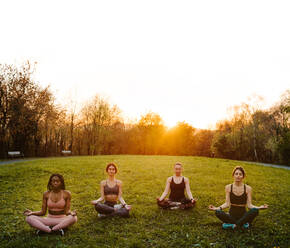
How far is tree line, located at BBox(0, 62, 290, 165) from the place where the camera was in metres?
33.3

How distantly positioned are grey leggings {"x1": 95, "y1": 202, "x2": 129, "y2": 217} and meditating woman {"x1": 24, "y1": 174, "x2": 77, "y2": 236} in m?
1.27

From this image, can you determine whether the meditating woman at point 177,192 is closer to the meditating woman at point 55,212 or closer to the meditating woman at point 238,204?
the meditating woman at point 238,204

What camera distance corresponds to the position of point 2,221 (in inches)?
327

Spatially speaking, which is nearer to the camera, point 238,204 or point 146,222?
point 238,204

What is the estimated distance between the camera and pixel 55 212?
22.9ft

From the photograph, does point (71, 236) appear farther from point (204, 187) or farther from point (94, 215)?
point (204, 187)

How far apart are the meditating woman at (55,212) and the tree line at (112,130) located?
29.3 meters

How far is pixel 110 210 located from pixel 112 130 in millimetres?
44618

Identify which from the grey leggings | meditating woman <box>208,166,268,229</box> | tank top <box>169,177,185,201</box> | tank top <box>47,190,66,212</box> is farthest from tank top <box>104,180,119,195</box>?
meditating woman <box>208,166,268,229</box>

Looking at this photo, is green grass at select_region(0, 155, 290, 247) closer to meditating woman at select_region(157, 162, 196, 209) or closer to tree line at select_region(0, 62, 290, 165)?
meditating woman at select_region(157, 162, 196, 209)

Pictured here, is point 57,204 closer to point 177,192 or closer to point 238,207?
point 177,192

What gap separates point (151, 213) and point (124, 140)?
151 feet

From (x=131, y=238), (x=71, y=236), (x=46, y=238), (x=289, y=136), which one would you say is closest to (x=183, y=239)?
(x=131, y=238)

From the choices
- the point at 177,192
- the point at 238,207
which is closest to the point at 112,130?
the point at 177,192
